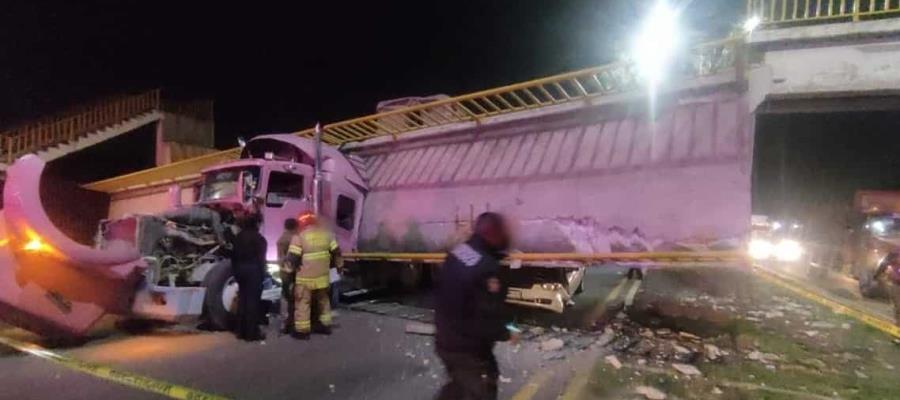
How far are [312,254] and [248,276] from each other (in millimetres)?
729

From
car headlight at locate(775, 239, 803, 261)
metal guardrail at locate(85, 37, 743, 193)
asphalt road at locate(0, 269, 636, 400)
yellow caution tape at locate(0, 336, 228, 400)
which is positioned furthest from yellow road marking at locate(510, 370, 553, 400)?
car headlight at locate(775, 239, 803, 261)

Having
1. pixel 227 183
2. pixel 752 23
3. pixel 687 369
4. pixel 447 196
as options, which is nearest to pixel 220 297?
pixel 227 183

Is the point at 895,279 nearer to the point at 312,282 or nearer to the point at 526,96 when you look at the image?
the point at 526,96

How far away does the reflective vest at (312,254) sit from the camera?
255 inches

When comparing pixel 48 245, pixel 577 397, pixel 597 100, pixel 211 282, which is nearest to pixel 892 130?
pixel 597 100

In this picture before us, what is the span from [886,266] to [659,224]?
3877 mm

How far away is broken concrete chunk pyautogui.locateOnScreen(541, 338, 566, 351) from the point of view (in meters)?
6.12

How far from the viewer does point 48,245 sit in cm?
549

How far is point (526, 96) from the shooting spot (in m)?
8.04

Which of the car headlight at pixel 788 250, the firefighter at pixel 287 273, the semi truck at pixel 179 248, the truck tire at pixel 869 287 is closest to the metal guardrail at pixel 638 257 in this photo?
the semi truck at pixel 179 248

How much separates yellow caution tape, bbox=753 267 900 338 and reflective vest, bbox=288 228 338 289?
6.57 metres

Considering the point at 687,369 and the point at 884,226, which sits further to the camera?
the point at 884,226

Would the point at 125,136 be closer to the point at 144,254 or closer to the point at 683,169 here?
the point at 144,254

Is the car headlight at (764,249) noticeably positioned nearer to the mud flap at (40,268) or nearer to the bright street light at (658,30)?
the bright street light at (658,30)
